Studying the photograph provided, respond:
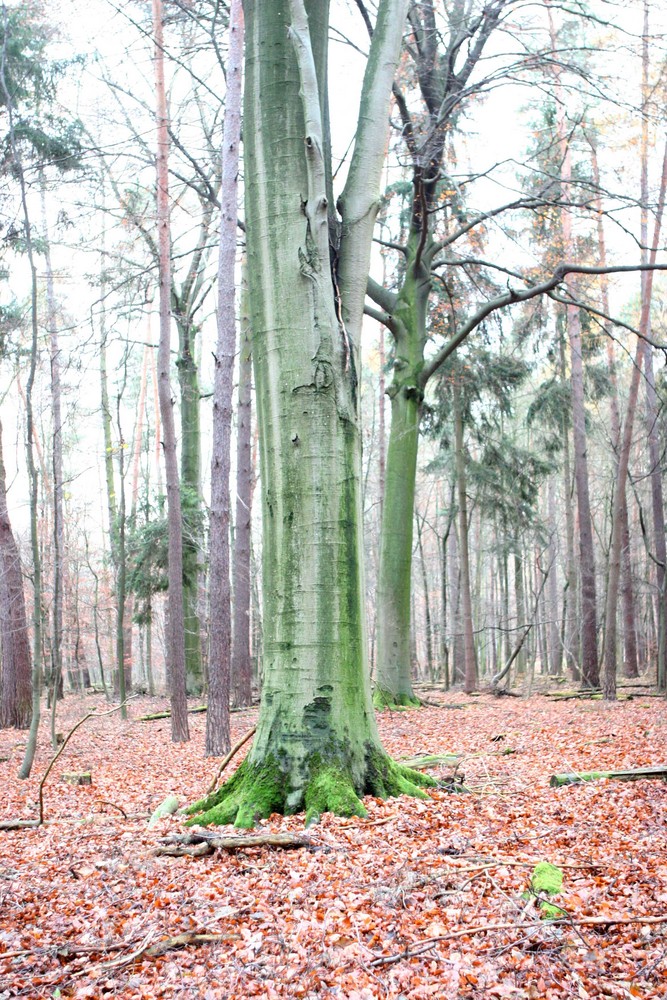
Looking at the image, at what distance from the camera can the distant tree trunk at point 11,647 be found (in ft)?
45.0

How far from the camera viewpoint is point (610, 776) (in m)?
5.42

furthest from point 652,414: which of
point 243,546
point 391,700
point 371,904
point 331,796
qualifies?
point 371,904

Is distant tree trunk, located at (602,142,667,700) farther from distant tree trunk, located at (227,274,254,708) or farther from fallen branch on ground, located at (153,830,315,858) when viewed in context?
fallen branch on ground, located at (153,830,315,858)

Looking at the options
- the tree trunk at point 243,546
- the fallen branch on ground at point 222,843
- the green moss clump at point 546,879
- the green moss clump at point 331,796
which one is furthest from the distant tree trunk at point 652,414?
the tree trunk at point 243,546

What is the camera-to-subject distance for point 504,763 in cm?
655

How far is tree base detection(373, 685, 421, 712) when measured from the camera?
1137 centimetres

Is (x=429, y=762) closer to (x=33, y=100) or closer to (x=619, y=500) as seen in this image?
(x=619, y=500)

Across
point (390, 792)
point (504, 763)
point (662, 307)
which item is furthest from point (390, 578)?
point (662, 307)

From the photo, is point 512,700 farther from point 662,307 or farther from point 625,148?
point 662,307

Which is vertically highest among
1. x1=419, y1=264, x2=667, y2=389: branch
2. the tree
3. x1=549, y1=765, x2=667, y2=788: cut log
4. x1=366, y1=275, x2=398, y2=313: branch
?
the tree

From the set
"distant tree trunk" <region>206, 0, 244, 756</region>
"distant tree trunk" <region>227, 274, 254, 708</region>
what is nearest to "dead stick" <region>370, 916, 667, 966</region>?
"distant tree trunk" <region>206, 0, 244, 756</region>

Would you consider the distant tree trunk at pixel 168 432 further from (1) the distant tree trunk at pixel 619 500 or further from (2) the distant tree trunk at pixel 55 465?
(1) the distant tree trunk at pixel 619 500

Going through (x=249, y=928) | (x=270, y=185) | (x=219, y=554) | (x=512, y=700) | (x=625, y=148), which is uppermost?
(x=625, y=148)

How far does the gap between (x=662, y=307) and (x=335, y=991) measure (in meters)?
19.7
